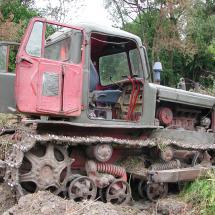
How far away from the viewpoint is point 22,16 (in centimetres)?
2195

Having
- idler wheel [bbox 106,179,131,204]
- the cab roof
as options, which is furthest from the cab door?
idler wheel [bbox 106,179,131,204]

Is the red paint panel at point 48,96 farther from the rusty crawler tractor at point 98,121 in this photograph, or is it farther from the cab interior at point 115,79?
the cab interior at point 115,79

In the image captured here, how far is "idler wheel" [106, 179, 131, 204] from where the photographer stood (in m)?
7.08

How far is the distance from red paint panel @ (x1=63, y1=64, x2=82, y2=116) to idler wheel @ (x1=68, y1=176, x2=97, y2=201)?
100 centimetres

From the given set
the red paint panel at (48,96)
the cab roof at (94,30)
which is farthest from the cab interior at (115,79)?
the red paint panel at (48,96)

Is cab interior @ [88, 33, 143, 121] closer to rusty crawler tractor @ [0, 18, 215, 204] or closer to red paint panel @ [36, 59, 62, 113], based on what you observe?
rusty crawler tractor @ [0, 18, 215, 204]

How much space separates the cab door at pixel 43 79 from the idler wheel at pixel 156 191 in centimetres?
204

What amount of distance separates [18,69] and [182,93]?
10.9 feet

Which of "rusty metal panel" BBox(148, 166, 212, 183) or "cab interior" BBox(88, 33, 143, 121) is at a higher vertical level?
"cab interior" BBox(88, 33, 143, 121)

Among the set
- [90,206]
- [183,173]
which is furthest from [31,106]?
[183,173]

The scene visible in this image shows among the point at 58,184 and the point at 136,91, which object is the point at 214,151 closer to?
the point at 136,91

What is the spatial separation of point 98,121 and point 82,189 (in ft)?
3.68

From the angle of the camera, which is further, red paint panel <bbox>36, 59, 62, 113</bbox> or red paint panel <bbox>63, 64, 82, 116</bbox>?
red paint panel <bbox>63, 64, 82, 116</bbox>

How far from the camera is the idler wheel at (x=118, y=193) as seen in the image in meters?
7.08
